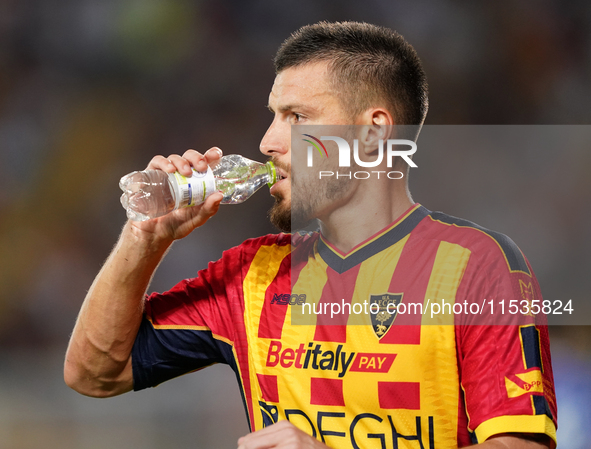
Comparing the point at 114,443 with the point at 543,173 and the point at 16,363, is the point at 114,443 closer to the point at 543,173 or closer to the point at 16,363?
the point at 16,363

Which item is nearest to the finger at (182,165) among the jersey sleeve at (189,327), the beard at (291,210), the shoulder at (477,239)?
the beard at (291,210)

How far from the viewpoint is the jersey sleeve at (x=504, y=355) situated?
1281mm

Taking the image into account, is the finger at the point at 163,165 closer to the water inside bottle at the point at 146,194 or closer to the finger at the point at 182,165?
the finger at the point at 182,165

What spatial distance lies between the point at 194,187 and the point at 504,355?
0.90 m

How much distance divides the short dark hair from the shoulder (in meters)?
0.38

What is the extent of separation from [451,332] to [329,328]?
36cm

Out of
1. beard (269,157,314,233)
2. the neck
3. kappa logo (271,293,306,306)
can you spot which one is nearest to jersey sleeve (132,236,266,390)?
kappa logo (271,293,306,306)

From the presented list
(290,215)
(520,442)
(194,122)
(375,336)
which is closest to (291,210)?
(290,215)

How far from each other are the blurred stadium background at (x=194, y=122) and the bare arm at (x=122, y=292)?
239cm

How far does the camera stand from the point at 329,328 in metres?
1.62

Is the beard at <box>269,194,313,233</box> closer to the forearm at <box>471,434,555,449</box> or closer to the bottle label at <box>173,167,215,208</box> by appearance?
the bottle label at <box>173,167,215,208</box>

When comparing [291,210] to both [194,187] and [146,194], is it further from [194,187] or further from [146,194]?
[146,194]

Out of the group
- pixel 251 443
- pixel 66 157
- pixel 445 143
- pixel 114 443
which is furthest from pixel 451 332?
pixel 66 157

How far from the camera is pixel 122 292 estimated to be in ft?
5.36
